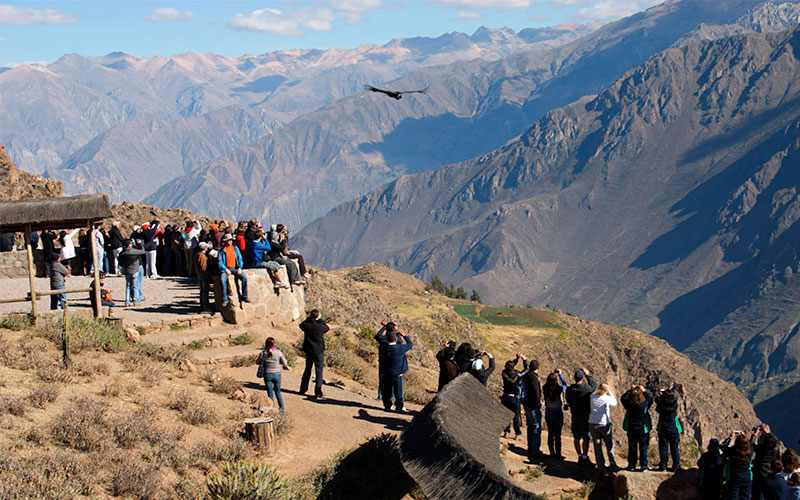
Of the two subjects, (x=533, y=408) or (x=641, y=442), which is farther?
(x=533, y=408)

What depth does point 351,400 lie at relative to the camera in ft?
58.7

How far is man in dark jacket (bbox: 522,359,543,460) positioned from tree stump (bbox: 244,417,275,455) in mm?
5269

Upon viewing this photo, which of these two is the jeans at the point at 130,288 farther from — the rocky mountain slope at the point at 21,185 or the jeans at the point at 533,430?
the rocky mountain slope at the point at 21,185

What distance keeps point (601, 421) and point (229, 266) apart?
33.8 ft

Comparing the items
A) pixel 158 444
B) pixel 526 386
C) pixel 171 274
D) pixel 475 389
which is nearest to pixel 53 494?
pixel 158 444

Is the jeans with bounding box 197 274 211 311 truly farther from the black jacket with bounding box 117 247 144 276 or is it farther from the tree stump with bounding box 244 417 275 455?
the tree stump with bounding box 244 417 275 455

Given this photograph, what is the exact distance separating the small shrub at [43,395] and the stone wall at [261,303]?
7.60 m

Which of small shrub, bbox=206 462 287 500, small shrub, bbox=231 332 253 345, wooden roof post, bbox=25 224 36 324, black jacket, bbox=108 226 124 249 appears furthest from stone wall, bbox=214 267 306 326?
small shrub, bbox=206 462 287 500

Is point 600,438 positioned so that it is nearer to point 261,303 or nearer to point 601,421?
point 601,421

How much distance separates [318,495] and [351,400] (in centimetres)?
588

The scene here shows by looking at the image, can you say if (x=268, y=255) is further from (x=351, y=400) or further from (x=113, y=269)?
(x=113, y=269)

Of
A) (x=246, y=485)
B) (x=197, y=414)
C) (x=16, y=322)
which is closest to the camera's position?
(x=246, y=485)

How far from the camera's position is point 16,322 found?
54.8ft

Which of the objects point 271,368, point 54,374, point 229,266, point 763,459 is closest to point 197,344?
point 229,266
